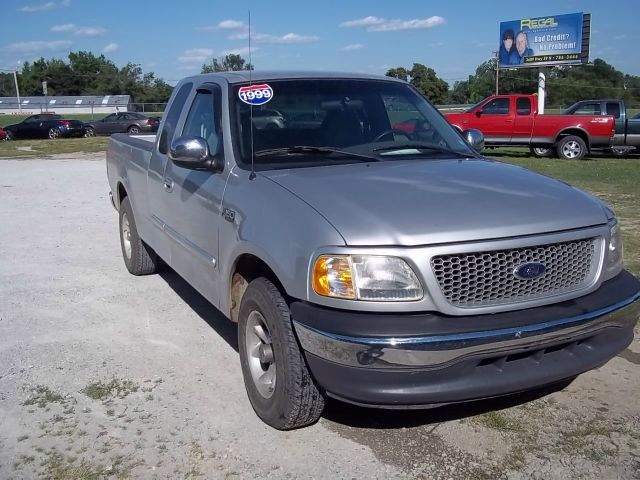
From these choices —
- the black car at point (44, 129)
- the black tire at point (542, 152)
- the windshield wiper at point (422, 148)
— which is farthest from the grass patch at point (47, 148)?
the windshield wiper at point (422, 148)

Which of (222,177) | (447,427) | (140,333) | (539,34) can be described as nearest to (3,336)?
(140,333)

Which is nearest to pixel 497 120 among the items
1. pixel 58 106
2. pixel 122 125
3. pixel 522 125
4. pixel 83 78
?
pixel 522 125

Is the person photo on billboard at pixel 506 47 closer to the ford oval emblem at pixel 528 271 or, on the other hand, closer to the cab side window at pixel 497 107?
the cab side window at pixel 497 107

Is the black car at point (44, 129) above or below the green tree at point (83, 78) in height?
below

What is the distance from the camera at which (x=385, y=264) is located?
116 inches

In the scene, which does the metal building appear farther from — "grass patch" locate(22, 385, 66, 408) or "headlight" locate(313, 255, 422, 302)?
"headlight" locate(313, 255, 422, 302)

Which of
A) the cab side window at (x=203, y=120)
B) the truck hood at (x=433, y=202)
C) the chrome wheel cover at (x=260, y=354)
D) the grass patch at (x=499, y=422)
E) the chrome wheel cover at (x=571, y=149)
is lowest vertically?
the grass patch at (x=499, y=422)

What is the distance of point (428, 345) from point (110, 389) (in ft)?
7.25

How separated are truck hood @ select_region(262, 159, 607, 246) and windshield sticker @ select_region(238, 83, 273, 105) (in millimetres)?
684

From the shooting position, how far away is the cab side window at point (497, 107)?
19.3 m

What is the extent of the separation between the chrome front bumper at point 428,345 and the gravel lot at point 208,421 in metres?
0.64

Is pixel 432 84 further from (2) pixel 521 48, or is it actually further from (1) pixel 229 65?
(1) pixel 229 65

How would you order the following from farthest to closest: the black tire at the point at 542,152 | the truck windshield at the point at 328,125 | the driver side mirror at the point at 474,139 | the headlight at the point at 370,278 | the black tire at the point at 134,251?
1. the black tire at the point at 542,152
2. the black tire at the point at 134,251
3. the driver side mirror at the point at 474,139
4. the truck windshield at the point at 328,125
5. the headlight at the point at 370,278

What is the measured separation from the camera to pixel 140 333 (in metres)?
5.07
